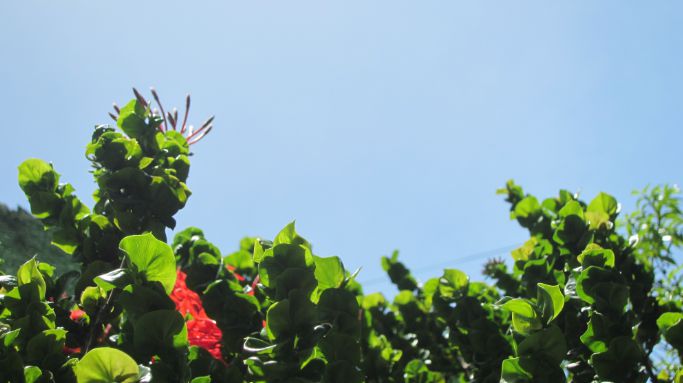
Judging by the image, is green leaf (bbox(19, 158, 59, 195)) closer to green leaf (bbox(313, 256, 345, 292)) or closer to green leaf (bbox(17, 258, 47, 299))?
green leaf (bbox(17, 258, 47, 299))

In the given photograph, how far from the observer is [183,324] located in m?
1.20

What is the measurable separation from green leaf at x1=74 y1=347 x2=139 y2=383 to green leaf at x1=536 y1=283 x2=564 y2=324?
882 millimetres

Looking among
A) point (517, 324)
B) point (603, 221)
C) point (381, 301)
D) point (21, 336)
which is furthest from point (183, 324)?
point (381, 301)

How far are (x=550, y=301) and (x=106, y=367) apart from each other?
96cm

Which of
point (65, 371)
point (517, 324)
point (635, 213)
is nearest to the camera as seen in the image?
point (65, 371)

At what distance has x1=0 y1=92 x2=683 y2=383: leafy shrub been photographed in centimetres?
122

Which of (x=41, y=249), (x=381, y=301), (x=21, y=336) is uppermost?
(x=41, y=249)

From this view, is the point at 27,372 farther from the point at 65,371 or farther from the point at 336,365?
the point at 336,365

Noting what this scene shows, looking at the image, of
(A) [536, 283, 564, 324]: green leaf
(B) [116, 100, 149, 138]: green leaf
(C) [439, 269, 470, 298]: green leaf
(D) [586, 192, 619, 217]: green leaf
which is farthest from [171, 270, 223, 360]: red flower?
(D) [586, 192, 619, 217]: green leaf

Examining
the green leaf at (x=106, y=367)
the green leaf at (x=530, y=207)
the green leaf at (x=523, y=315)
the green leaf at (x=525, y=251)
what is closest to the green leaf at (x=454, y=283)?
the green leaf at (x=525, y=251)

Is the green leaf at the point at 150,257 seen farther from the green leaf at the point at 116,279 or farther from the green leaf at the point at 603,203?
the green leaf at the point at 603,203

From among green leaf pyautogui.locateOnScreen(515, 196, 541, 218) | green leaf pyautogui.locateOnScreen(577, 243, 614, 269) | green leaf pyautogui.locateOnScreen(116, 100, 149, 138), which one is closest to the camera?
green leaf pyautogui.locateOnScreen(577, 243, 614, 269)

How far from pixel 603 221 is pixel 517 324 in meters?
0.80

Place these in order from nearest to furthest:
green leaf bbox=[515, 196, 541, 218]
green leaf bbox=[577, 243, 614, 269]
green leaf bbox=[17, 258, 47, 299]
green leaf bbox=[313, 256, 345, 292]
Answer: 1. green leaf bbox=[17, 258, 47, 299]
2. green leaf bbox=[313, 256, 345, 292]
3. green leaf bbox=[577, 243, 614, 269]
4. green leaf bbox=[515, 196, 541, 218]
